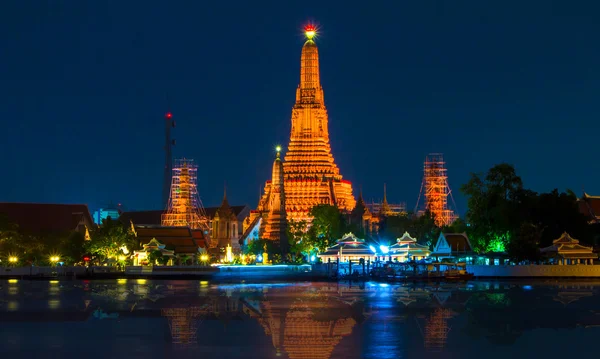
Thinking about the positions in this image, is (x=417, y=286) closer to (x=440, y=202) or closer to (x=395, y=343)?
(x=395, y=343)

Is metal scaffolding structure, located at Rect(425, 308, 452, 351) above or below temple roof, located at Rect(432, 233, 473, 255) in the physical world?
below

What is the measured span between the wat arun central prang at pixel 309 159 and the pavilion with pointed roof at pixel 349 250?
19.7m

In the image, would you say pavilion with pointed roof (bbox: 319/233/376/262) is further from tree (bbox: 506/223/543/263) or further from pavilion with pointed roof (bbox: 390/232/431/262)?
tree (bbox: 506/223/543/263)

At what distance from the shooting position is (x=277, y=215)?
92625 millimetres

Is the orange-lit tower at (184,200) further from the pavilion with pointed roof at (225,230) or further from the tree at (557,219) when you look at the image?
the tree at (557,219)

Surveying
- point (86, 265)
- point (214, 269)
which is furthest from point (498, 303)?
point (86, 265)

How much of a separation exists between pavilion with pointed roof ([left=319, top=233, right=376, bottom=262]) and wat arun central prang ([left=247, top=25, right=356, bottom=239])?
19.7 metres

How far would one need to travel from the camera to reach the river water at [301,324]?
25.3 metres

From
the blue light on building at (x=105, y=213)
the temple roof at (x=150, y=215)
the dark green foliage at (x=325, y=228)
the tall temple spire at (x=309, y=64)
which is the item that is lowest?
the dark green foliage at (x=325, y=228)

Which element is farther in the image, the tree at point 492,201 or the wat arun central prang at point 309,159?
the wat arun central prang at point 309,159

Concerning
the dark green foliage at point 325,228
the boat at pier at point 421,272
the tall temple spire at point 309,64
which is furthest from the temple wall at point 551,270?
the tall temple spire at point 309,64

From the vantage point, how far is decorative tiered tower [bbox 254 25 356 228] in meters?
100

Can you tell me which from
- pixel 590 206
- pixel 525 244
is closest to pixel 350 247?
pixel 525 244

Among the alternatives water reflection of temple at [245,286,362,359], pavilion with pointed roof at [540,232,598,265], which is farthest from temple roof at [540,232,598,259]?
water reflection of temple at [245,286,362,359]
